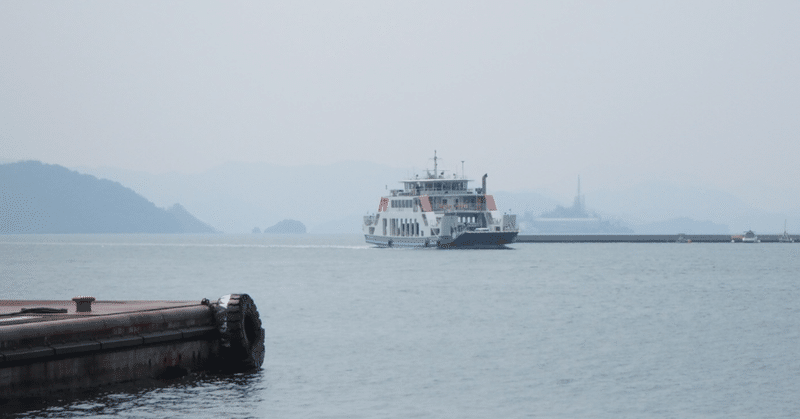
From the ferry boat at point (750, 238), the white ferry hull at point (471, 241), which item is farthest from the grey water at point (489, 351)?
the ferry boat at point (750, 238)

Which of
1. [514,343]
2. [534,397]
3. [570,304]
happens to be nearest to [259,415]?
[534,397]

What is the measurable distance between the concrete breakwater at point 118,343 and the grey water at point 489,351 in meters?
0.43

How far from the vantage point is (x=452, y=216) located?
112 m

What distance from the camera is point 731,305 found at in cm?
4931

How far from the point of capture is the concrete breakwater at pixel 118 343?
18.1m

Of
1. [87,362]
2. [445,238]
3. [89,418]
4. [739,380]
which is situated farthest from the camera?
[445,238]

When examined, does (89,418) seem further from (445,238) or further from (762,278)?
(445,238)

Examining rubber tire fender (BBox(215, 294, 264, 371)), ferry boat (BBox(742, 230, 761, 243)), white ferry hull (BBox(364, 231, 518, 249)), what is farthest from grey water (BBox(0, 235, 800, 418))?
ferry boat (BBox(742, 230, 761, 243))

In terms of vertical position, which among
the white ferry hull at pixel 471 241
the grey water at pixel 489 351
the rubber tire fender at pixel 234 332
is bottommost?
the grey water at pixel 489 351

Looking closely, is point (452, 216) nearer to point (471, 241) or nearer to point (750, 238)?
point (471, 241)

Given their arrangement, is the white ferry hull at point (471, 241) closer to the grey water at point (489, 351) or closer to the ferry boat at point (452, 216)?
the ferry boat at point (452, 216)

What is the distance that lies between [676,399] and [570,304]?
2694cm

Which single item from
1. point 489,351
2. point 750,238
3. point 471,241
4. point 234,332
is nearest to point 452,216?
point 471,241

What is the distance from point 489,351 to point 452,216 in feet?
267
